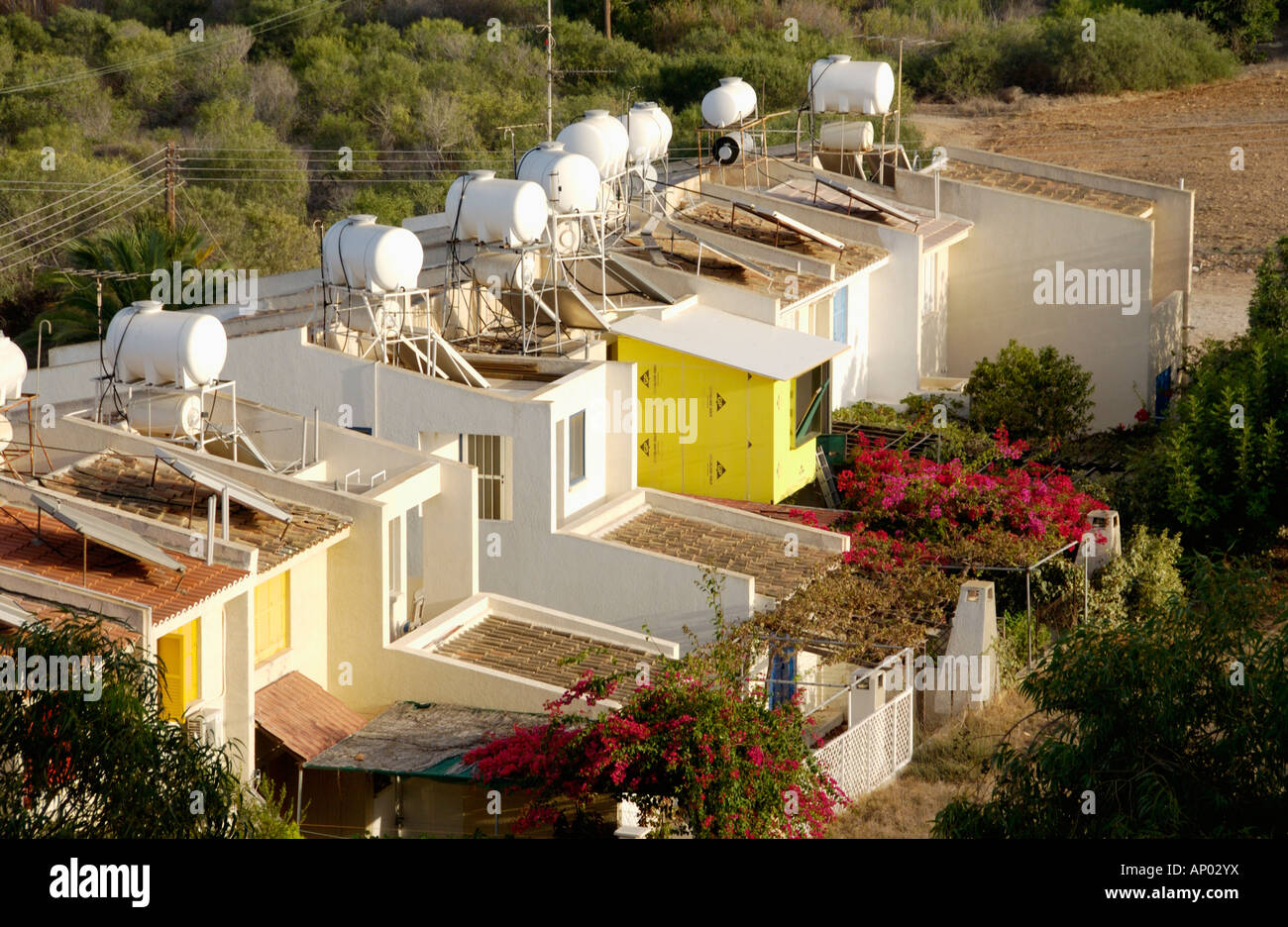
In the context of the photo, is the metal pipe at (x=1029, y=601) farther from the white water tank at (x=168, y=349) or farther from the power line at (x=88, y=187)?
the power line at (x=88, y=187)

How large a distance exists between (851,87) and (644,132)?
5.92 m

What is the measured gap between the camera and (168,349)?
74.5 ft

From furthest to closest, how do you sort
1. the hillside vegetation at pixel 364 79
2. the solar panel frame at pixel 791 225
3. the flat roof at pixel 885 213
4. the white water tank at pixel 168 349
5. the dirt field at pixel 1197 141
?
the dirt field at pixel 1197 141 → the hillside vegetation at pixel 364 79 → the flat roof at pixel 885 213 → the solar panel frame at pixel 791 225 → the white water tank at pixel 168 349

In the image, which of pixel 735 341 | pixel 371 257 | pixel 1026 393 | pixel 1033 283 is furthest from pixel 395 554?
pixel 1033 283

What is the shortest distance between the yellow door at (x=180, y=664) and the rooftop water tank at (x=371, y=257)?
8.05 m

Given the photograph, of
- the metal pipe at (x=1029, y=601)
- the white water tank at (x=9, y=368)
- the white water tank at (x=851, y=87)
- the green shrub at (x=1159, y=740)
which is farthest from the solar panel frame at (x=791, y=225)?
the green shrub at (x=1159, y=740)

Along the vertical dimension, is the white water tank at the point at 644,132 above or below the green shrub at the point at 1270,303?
above

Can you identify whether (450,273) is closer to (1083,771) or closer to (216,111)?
(1083,771)

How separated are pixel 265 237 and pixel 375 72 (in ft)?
48.1

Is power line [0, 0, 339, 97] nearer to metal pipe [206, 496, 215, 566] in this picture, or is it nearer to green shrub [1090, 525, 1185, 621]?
green shrub [1090, 525, 1185, 621]

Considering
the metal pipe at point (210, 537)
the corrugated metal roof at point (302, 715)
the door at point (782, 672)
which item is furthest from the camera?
the door at point (782, 672)

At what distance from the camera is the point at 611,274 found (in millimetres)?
31266

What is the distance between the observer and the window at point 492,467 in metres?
25.5

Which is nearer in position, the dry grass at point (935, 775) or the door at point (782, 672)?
the dry grass at point (935, 775)
